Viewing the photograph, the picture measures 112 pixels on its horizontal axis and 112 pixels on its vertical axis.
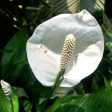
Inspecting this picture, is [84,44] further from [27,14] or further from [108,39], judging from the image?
[27,14]

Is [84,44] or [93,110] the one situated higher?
[84,44]

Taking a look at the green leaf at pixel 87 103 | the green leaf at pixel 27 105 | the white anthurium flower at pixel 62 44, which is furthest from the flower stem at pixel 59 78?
the green leaf at pixel 27 105

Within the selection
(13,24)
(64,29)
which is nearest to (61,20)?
(64,29)

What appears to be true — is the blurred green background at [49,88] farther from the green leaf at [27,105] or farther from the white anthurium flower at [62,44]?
the white anthurium flower at [62,44]

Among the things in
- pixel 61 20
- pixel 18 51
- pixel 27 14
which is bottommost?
pixel 27 14

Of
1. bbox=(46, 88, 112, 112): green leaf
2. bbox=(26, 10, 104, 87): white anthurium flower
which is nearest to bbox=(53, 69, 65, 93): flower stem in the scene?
bbox=(26, 10, 104, 87): white anthurium flower

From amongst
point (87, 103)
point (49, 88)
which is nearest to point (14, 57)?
point (49, 88)

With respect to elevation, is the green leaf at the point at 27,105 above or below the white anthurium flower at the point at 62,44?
below

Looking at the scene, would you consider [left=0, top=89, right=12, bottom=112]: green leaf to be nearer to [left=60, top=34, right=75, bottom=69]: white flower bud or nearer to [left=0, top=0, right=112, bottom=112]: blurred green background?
[left=0, top=0, right=112, bottom=112]: blurred green background
